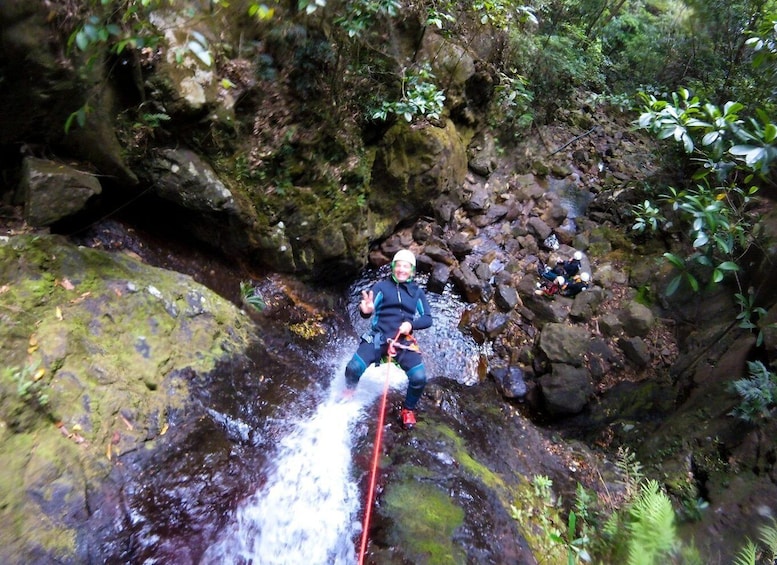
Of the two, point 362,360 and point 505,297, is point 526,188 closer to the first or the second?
point 505,297

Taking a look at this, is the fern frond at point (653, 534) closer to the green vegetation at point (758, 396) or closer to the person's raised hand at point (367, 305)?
the green vegetation at point (758, 396)

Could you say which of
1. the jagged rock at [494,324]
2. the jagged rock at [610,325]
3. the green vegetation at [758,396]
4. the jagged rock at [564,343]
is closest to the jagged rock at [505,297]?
the jagged rock at [494,324]

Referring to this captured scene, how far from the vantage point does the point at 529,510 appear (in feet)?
13.3

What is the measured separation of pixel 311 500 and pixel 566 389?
4.31 m

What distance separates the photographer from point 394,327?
4617 mm

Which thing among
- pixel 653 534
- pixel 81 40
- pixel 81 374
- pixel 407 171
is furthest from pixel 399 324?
pixel 407 171

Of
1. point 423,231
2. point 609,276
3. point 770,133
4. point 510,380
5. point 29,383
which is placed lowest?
point 510,380

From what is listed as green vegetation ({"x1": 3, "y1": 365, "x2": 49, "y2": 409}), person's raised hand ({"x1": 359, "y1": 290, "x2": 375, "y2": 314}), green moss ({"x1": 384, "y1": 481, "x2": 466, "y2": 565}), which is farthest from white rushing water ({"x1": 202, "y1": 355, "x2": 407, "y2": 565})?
green vegetation ({"x1": 3, "y1": 365, "x2": 49, "y2": 409})

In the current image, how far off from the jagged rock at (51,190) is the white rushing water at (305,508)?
304cm

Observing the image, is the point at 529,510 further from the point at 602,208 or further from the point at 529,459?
the point at 602,208

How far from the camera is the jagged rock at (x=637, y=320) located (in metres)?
7.24

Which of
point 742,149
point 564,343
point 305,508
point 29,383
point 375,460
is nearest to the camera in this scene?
point 29,383

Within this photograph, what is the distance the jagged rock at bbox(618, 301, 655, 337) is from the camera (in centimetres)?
724

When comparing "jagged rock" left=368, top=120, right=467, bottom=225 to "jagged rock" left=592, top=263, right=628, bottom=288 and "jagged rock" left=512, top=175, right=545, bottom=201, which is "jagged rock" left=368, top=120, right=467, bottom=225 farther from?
"jagged rock" left=592, top=263, right=628, bottom=288
